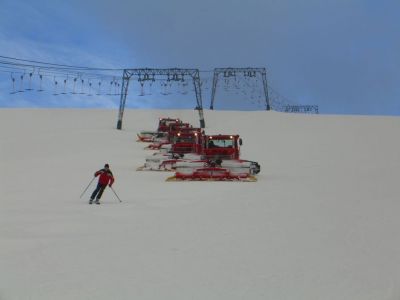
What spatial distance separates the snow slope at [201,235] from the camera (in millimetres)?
6441

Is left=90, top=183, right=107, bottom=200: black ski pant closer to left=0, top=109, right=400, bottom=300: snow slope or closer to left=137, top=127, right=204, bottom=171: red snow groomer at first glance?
left=0, top=109, right=400, bottom=300: snow slope

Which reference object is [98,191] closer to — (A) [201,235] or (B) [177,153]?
(A) [201,235]

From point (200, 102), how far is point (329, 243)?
38160 mm

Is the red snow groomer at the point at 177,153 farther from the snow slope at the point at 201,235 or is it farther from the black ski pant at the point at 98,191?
the black ski pant at the point at 98,191

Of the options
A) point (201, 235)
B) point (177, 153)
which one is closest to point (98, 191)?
point (201, 235)

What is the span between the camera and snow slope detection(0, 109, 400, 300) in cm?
644

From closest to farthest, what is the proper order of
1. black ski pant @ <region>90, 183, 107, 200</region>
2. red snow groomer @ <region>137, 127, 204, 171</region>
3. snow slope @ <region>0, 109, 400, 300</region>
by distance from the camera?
snow slope @ <region>0, 109, 400, 300</region> < black ski pant @ <region>90, 183, 107, 200</region> < red snow groomer @ <region>137, 127, 204, 171</region>

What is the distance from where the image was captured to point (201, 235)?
→ 9297 mm

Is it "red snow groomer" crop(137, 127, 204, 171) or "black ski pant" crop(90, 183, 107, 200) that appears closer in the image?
"black ski pant" crop(90, 183, 107, 200)

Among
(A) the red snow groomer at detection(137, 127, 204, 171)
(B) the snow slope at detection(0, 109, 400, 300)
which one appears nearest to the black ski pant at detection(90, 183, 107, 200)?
(B) the snow slope at detection(0, 109, 400, 300)

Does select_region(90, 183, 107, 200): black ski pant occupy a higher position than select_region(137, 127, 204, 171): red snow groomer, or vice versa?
select_region(137, 127, 204, 171): red snow groomer

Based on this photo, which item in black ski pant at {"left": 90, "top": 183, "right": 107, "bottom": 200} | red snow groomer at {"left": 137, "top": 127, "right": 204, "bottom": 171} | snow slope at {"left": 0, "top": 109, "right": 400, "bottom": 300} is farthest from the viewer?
red snow groomer at {"left": 137, "top": 127, "right": 204, "bottom": 171}

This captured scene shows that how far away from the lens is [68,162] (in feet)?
84.3

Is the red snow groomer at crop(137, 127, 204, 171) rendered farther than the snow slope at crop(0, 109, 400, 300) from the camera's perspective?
Yes
